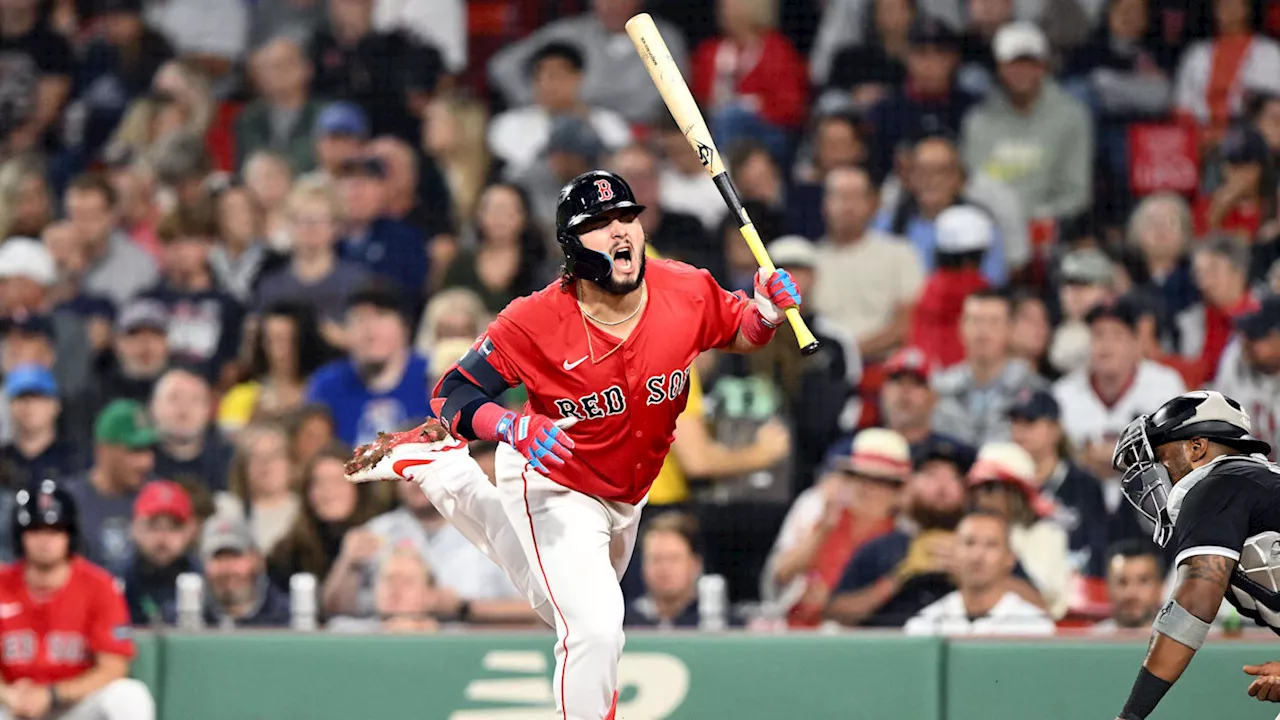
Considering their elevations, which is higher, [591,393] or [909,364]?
[909,364]

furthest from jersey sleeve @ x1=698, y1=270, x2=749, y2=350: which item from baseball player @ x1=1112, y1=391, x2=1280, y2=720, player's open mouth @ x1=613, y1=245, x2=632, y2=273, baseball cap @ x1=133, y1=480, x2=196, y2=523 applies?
baseball cap @ x1=133, y1=480, x2=196, y2=523

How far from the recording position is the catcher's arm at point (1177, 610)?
15.0ft

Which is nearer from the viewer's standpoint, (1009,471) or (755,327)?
(755,327)

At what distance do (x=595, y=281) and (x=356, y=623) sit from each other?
2.81 m

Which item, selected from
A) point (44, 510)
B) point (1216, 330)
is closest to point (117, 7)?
point (44, 510)

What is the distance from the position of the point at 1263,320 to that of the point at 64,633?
17.4 ft

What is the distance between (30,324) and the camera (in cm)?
999

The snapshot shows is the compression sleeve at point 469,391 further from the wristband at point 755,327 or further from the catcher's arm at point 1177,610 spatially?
the catcher's arm at point 1177,610

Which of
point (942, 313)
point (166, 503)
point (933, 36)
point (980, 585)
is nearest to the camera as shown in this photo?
point (980, 585)

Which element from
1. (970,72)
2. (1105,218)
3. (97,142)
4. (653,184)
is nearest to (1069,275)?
(1105,218)

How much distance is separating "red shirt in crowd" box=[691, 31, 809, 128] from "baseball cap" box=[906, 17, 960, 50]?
66cm

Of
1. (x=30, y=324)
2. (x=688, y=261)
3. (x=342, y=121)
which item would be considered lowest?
(x=30, y=324)

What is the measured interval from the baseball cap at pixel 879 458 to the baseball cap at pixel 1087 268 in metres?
1.53

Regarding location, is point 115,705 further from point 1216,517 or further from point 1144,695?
point 1216,517
